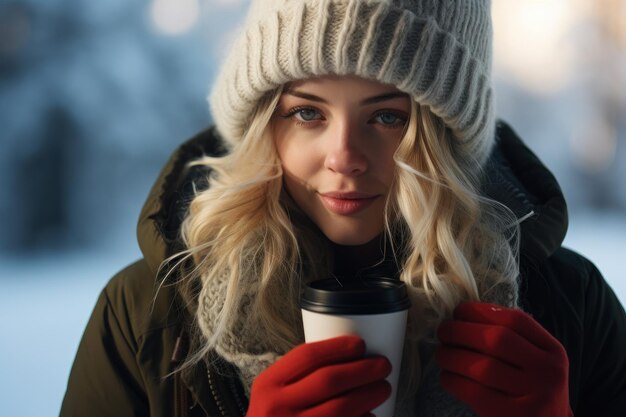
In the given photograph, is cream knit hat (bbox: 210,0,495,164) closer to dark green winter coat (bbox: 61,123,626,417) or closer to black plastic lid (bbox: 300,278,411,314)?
dark green winter coat (bbox: 61,123,626,417)

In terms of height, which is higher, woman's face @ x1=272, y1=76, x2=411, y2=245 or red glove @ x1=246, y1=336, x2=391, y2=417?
woman's face @ x1=272, y1=76, x2=411, y2=245

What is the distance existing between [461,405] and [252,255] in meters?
0.41

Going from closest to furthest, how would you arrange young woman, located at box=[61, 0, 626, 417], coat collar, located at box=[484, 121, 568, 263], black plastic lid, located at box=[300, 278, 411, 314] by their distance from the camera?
black plastic lid, located at box=[300, 278, 411, 314], young woman, located at box=[61, 0, 626, 417], coat collar, located at box=[484, 121, 568, 263]

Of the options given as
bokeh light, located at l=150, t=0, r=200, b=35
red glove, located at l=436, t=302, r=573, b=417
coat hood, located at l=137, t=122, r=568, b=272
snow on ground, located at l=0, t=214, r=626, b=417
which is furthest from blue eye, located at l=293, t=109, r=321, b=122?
bokeh light, located at l=150, t=0, r=200, b=35

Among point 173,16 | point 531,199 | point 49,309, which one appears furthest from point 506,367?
point 173,16

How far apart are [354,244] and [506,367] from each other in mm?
332

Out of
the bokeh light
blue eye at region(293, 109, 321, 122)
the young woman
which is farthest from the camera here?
the bokeh light

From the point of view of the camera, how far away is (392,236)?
1.15 m

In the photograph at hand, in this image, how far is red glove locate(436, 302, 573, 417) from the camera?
0.90 m

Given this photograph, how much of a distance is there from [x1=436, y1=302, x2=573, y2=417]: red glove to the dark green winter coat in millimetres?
265

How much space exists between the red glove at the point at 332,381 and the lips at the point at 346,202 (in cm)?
27

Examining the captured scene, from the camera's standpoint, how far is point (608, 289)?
128 cm

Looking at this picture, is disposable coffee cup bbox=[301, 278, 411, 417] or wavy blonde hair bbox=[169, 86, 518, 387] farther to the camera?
wavy blonde hair bbox=[169, 86, 518, 387]

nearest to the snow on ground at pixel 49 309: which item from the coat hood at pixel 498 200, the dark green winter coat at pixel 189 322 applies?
the dark green winter coat at pixel 189 322
